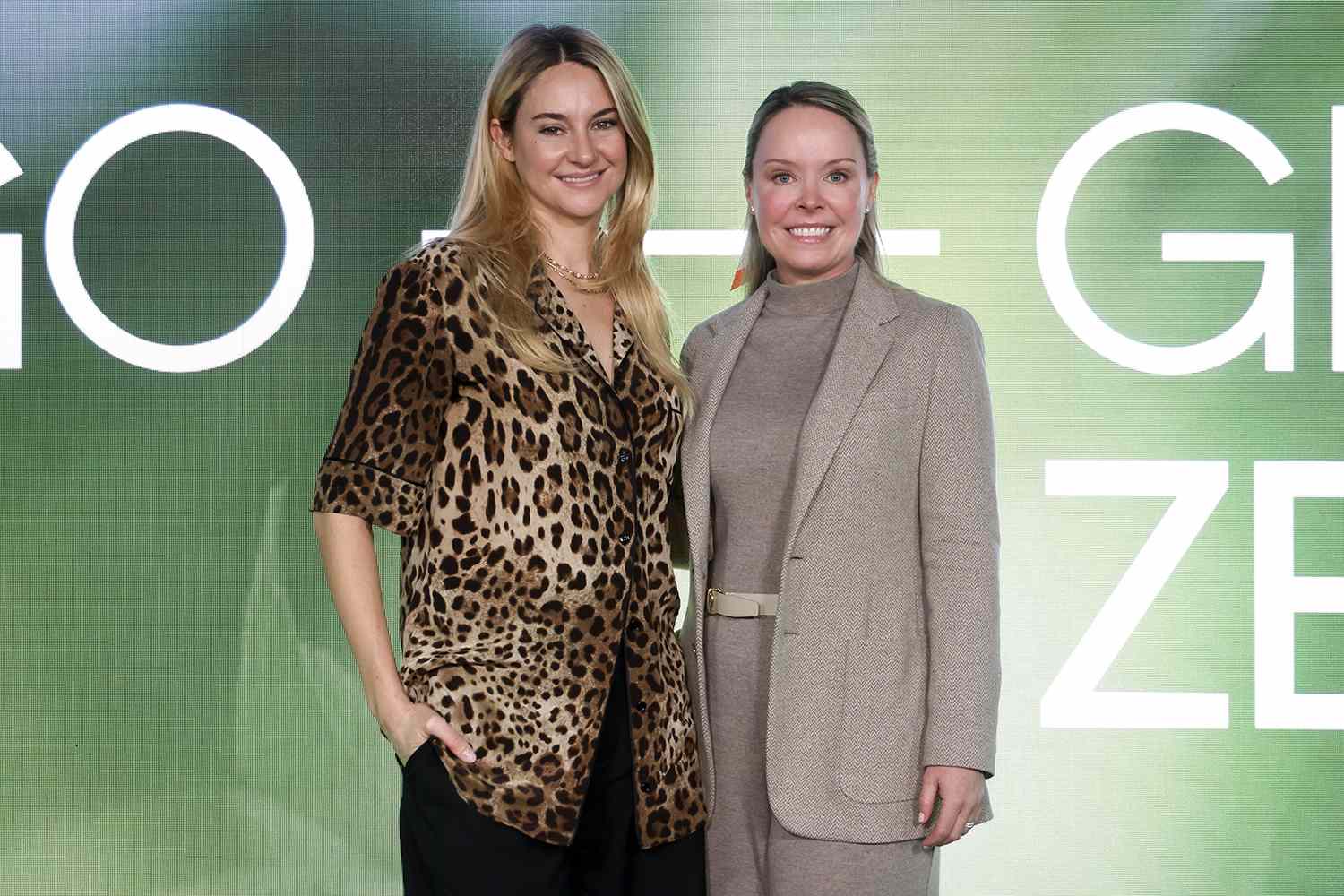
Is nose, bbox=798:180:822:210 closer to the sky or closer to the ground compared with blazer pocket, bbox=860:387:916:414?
closer to the sky

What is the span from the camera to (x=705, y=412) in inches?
80.9

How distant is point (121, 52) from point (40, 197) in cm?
44

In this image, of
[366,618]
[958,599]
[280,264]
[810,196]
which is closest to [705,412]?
[810,196]

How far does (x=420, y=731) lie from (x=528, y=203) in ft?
2.69

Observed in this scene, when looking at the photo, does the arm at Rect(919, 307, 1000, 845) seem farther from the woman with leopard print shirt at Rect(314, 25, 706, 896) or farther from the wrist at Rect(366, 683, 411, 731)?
the wrist at Rect(366, 683, 411, 731)

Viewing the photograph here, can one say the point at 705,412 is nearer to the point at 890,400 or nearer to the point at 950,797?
the point at 890,400

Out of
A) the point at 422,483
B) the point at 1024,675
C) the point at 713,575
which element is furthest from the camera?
the point at 1024,675

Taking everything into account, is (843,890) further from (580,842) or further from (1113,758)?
A: (1113,758)

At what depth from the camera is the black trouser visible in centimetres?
179

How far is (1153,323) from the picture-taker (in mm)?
3473

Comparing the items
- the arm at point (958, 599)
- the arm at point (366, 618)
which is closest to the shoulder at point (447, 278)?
the arm at point (366, 618)

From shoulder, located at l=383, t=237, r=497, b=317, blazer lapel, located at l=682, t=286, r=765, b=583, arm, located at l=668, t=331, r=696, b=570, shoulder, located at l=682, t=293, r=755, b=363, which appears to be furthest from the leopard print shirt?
shoulder, located at l=682, t=293, r=755, b=363

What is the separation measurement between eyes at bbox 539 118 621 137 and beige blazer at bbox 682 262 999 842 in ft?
1.75

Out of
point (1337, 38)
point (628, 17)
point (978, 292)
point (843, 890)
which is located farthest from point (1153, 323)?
point (843, 890)
